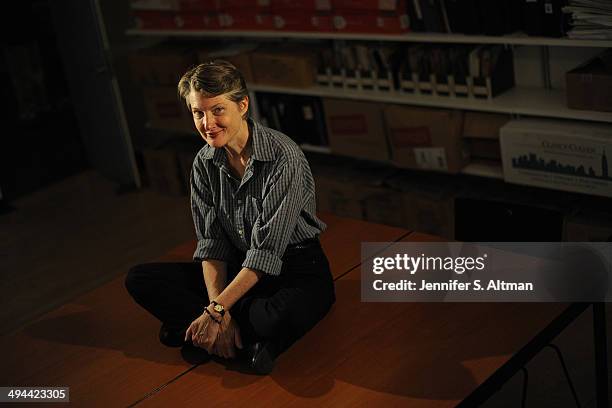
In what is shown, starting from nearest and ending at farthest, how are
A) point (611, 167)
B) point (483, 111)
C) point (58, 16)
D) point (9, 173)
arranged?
point (611, 167) → point (483, 111) → point (58, 16) → point (9, 173)

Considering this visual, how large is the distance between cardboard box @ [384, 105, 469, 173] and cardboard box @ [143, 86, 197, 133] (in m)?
1.50

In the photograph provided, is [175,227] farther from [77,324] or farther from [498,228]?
A: [498,228]

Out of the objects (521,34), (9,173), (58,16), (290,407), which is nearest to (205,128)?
(290,407)

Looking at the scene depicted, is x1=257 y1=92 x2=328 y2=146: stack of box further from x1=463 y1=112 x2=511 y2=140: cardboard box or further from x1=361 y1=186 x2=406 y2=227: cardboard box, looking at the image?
x1=463 y1=112 x2=511 y2=140: cardboard box

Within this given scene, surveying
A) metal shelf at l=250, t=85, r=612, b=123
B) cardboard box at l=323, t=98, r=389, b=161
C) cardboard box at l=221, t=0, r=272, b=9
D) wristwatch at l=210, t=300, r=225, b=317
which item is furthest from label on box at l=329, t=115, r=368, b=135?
wristwatch at l=210, t=300, r=225, b=317

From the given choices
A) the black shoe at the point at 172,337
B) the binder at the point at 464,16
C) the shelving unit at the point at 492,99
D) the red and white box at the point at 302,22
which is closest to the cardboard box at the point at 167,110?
the shelving unit at the point at 492,99

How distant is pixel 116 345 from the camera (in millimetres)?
2625

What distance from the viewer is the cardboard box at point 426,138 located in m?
4.09

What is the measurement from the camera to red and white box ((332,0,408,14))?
13.5 ft

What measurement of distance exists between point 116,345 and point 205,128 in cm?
70

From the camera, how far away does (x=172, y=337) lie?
2.55m

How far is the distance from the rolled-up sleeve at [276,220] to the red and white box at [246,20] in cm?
225

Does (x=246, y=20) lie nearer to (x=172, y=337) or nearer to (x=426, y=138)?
(x=426, y=138)

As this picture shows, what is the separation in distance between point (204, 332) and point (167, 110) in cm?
321
